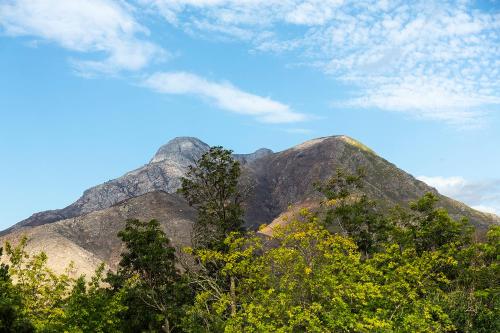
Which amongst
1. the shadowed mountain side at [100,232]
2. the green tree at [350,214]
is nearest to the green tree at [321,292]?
the green tree at [350,214]

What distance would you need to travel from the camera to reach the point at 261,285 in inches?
1363

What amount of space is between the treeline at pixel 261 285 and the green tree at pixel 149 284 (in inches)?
4.1

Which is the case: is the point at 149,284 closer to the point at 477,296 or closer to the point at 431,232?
the point at 477,296

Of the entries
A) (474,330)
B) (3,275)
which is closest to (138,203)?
(3,275)

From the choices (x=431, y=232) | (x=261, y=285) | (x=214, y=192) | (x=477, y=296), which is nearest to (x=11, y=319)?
(x=261, y=285)

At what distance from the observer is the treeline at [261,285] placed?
29.2 metres

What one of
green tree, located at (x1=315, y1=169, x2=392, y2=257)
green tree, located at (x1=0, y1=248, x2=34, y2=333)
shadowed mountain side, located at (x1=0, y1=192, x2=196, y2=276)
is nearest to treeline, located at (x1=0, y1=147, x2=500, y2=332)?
green tree, located at (x1=0, y1=248, x2=34, y2=333)

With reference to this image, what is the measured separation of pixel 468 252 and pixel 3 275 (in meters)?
43.1

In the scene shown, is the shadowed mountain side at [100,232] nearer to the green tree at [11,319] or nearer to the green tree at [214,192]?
the green tree at [214,192]

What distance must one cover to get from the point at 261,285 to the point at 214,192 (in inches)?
603

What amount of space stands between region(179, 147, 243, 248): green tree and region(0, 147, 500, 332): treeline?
0.34ft

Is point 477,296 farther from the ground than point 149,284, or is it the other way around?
point 149,284

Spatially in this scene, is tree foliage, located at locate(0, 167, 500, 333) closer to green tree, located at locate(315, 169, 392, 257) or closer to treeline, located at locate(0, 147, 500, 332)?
treeline, located at locate(0, 147, 500, 332)

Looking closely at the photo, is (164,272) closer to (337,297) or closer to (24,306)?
(24,306)
